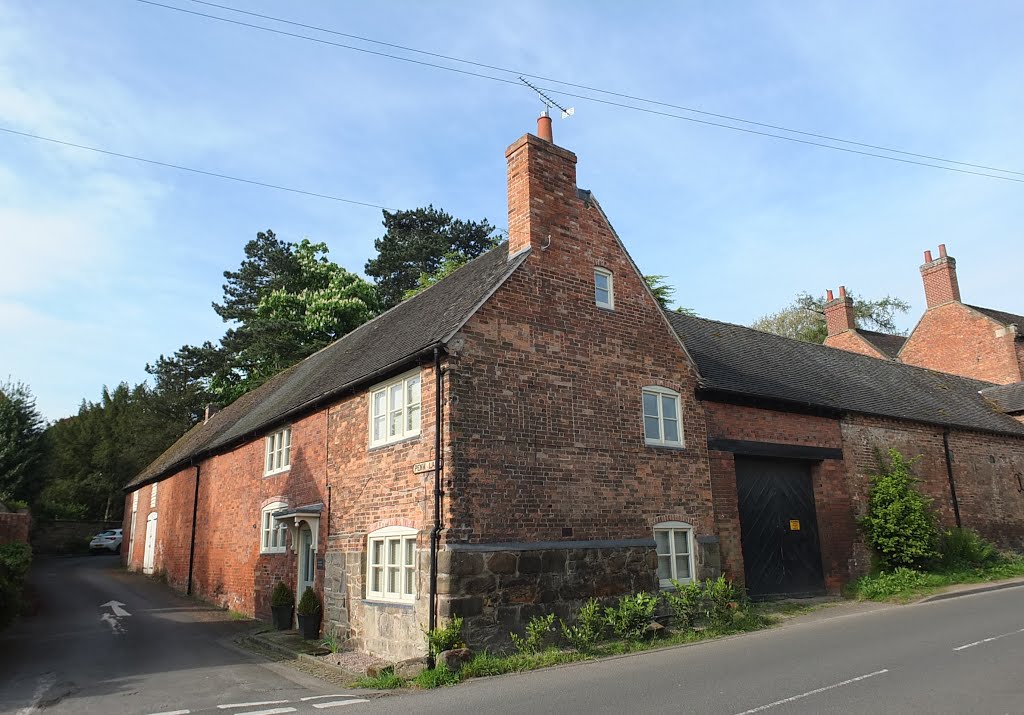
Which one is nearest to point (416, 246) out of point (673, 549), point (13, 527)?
point (13, 527)

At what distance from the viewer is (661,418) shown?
15164mm

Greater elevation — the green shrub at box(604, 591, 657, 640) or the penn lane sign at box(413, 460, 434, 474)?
the penn lane sign at box(413, 460, 434, 474)

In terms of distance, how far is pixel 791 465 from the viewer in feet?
58.8

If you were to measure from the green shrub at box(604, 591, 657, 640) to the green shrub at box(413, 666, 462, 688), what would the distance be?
3345mm

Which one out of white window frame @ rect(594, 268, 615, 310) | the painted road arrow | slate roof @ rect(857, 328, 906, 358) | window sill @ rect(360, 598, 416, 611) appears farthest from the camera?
slate roof @ rect(857, 328, 906, 358)

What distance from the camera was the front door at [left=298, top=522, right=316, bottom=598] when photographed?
53.1 ft

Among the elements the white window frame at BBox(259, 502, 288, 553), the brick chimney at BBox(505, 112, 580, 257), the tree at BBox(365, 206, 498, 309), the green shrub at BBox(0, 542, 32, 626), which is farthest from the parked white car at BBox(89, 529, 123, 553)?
the brick chimney at BBox(505, 112, 580, 257)

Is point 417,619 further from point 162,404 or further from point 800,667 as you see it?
point 162,404

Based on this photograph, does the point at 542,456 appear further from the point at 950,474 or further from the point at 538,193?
the point at 950,474

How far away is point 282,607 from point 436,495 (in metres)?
6.89

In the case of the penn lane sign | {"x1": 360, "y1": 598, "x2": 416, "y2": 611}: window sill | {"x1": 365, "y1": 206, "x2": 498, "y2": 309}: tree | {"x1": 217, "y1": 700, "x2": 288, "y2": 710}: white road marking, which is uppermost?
{"x1": 365, "y1": 206, "x2": 498, "y2": 309}: tree

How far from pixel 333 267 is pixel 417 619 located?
3486 cm

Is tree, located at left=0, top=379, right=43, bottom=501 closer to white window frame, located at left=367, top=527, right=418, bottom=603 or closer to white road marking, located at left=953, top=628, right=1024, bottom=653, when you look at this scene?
white window frame, located at left=367, top=527, right=418, bottom=603

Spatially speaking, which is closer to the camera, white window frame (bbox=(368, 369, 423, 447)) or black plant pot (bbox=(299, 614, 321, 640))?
white window frame (bbox=(368, 369, 423, 447))
